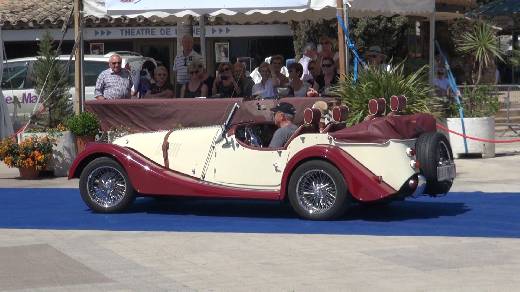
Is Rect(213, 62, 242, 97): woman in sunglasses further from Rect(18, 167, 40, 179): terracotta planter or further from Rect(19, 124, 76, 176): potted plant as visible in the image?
Rect(18, 167, 40, 179): terracotta planter

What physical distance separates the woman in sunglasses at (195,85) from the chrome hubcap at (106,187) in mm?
4738

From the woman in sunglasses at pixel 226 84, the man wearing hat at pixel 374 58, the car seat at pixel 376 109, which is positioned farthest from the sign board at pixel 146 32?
the car seat at pixel 376 109

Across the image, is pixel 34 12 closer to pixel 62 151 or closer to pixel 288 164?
pixel 62 151

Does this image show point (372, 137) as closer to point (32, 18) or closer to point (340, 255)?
point (340, 255)

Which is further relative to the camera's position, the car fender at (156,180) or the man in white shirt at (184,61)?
the man in white shirt at (184,61)

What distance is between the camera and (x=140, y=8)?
15.8m

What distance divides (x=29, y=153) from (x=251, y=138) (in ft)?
17.0

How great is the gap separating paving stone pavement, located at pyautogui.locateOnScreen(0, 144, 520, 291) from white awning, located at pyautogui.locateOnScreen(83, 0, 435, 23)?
5.41 meters

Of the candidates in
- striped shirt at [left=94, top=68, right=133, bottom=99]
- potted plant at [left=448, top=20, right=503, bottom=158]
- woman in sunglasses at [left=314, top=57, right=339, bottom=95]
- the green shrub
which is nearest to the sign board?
potted plant at [left=448, top=20, right=503, bottom=158]

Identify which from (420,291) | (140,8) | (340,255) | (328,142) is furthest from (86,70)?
(420,291)

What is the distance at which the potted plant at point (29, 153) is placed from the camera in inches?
618

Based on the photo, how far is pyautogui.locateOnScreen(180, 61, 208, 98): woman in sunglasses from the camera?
1672cm

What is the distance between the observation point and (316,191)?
11109 mm

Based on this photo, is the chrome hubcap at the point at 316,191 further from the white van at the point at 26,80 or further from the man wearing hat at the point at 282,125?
the white van at the point at 26,80
